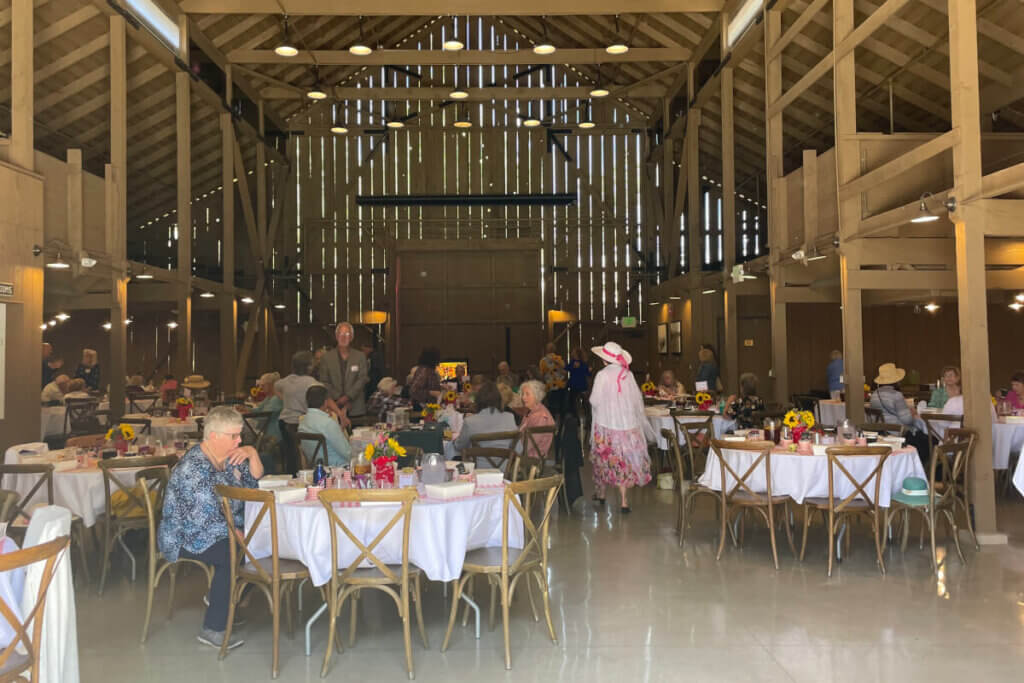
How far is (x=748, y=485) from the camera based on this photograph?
6.30 metres

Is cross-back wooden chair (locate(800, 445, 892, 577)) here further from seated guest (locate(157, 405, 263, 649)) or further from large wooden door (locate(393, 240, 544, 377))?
large wooden door (locate(393, 240, 544, 377))

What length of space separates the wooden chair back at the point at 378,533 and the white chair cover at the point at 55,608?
3.73ft

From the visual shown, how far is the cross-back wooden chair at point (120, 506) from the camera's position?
18.0 ft

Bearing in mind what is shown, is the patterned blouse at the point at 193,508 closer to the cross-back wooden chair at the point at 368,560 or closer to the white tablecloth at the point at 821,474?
the cross-back wooden chair at the point at 368,560

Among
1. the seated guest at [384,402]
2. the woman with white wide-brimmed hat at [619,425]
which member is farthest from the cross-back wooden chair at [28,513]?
the woman with white wide-brimmed hat at [619,425]

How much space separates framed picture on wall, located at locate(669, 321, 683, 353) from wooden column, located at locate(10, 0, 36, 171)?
11.7m

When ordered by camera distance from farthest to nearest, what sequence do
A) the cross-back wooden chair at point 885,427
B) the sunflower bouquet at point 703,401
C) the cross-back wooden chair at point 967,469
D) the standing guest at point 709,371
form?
1. the standing guest at point 709,371
2. the sunflower bouquet at point 703,401
3. the cross-back wooden chair at point 885,427
4. the cross-back wooden chair at point 967,469

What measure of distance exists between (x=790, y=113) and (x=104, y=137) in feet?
38.5

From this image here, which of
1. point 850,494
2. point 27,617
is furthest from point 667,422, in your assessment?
point 27,617

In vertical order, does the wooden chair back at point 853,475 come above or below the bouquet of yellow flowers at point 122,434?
below

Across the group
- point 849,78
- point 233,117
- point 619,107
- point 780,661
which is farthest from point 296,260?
point 780,661

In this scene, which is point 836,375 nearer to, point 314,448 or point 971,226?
point 971,226

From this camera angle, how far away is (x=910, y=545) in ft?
21.2

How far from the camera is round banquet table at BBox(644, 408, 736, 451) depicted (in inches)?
368
